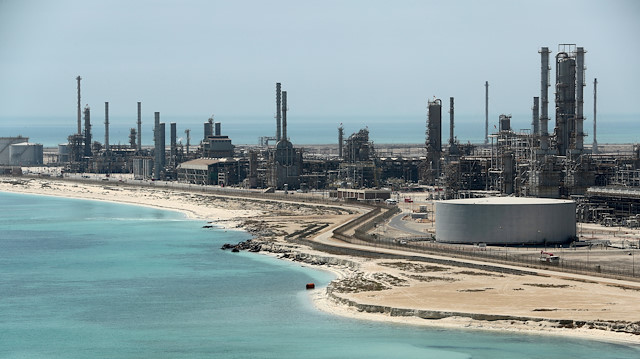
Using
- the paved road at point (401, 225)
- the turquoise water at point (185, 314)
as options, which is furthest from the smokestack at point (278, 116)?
the turquoise water at point (185, 314)

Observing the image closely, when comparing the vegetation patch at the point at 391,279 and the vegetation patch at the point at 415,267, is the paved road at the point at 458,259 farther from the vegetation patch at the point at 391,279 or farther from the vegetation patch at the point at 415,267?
the vegetation patch at the point at 391,279

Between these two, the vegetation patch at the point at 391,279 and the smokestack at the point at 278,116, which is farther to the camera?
the smokestack at the point at 278,116

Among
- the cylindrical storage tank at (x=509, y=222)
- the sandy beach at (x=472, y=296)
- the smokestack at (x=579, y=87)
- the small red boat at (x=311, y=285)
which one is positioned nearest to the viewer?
the sandy beach at (x=472, y=296)

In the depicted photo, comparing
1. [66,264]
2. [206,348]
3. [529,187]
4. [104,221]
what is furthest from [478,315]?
[104,221]

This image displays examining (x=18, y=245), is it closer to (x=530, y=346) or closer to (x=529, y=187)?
(x=529, y=187)

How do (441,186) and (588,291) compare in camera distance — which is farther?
(441,186)
